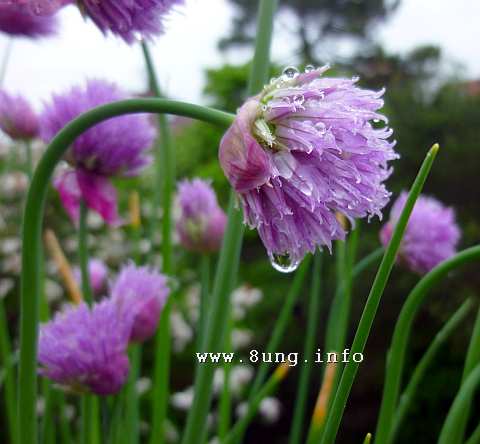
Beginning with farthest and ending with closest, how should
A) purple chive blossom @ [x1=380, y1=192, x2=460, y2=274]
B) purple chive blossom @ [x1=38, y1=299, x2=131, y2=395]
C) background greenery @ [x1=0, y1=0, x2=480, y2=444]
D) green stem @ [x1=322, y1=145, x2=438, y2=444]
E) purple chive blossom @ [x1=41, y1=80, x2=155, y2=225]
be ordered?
background greenery @ [x1=0, y1=0, x2=480, y2=444] → purple chive blossom @ [x1=380, y1=192, x2=460, y2=274] → purple chive blossom @ [x1=41, y1=80, x2=155, y2=225] → purple chive blossom @ [x1=38, y1=299, x2=131, y2=395] → green stem @ [x1=322, y1=145, x2=438, y2=444]

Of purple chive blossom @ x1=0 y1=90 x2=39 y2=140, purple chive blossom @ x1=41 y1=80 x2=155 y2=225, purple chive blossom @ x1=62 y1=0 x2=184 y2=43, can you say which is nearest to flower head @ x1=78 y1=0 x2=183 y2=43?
purple chive blossom @ x1=62 y1=0 x2=184 y2=43

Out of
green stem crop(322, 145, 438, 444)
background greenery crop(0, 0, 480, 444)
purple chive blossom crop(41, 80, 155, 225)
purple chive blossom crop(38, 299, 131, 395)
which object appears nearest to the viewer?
green stem crop(322, 145, 438, 444)

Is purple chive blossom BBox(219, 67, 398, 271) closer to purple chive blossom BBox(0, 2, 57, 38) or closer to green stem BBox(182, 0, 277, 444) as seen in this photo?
green stem BBox(182, 0, 277, 444)

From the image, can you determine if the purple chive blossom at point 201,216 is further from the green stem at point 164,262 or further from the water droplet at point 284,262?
the water droplet at point 284,262

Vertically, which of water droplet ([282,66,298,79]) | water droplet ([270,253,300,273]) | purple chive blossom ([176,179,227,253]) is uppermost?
purple chive blossom ([176,179,227,253])

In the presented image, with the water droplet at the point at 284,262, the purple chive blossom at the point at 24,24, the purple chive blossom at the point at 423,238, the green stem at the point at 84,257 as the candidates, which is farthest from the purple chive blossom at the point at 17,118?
the water droplet at the point at 284,262

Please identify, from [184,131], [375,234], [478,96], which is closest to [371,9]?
[184,131]

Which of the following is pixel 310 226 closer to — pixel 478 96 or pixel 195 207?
pixel 195 207
